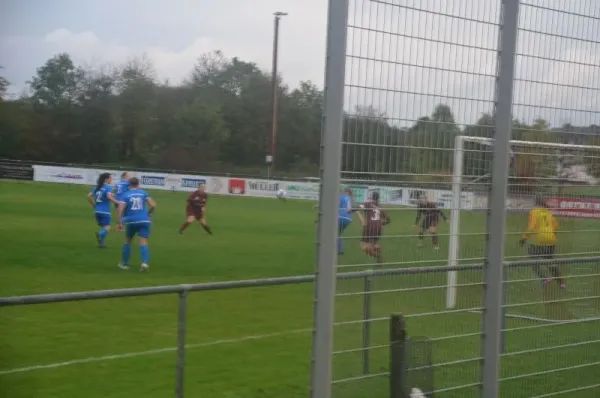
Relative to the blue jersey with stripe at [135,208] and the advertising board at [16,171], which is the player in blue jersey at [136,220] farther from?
the advertising board at [16,171]

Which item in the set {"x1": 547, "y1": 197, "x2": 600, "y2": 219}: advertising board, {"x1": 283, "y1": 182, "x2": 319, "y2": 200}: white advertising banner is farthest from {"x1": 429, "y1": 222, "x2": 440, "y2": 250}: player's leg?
{"x1": 283, "y1": 182, "x2": 319, "y2": 200}: white advertising banner

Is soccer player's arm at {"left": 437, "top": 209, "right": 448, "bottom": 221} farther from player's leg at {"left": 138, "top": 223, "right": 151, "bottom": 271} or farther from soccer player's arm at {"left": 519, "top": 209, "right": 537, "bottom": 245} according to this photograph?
player's leg at {"left": 138, "top": 223, "right": 151, "bottom": 271}

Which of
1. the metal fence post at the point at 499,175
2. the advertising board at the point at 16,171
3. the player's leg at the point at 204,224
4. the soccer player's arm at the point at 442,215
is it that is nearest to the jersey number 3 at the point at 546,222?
the metal fence post at the point at 499,175

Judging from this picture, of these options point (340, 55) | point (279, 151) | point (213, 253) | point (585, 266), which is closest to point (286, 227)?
point (213, 253)

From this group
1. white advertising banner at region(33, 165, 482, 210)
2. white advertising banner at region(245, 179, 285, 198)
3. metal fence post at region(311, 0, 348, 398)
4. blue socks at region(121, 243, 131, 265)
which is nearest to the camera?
metal fence post at region(311, 0, 348, 398)

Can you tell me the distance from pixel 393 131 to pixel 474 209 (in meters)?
0.89

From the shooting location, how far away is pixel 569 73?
18.5ft

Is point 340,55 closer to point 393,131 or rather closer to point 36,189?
point 393,131

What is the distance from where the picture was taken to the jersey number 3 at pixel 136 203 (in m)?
16.3

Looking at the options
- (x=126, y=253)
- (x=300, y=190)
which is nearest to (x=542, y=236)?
(x=126, y=253)

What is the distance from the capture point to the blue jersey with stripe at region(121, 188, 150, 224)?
16125 millimetres

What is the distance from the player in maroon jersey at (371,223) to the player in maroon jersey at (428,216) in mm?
236

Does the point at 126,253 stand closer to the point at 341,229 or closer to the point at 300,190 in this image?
the point at 341,229

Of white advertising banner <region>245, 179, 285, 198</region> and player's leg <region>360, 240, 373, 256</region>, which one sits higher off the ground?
player's leg <region>360, 240, 373, 256</region>
